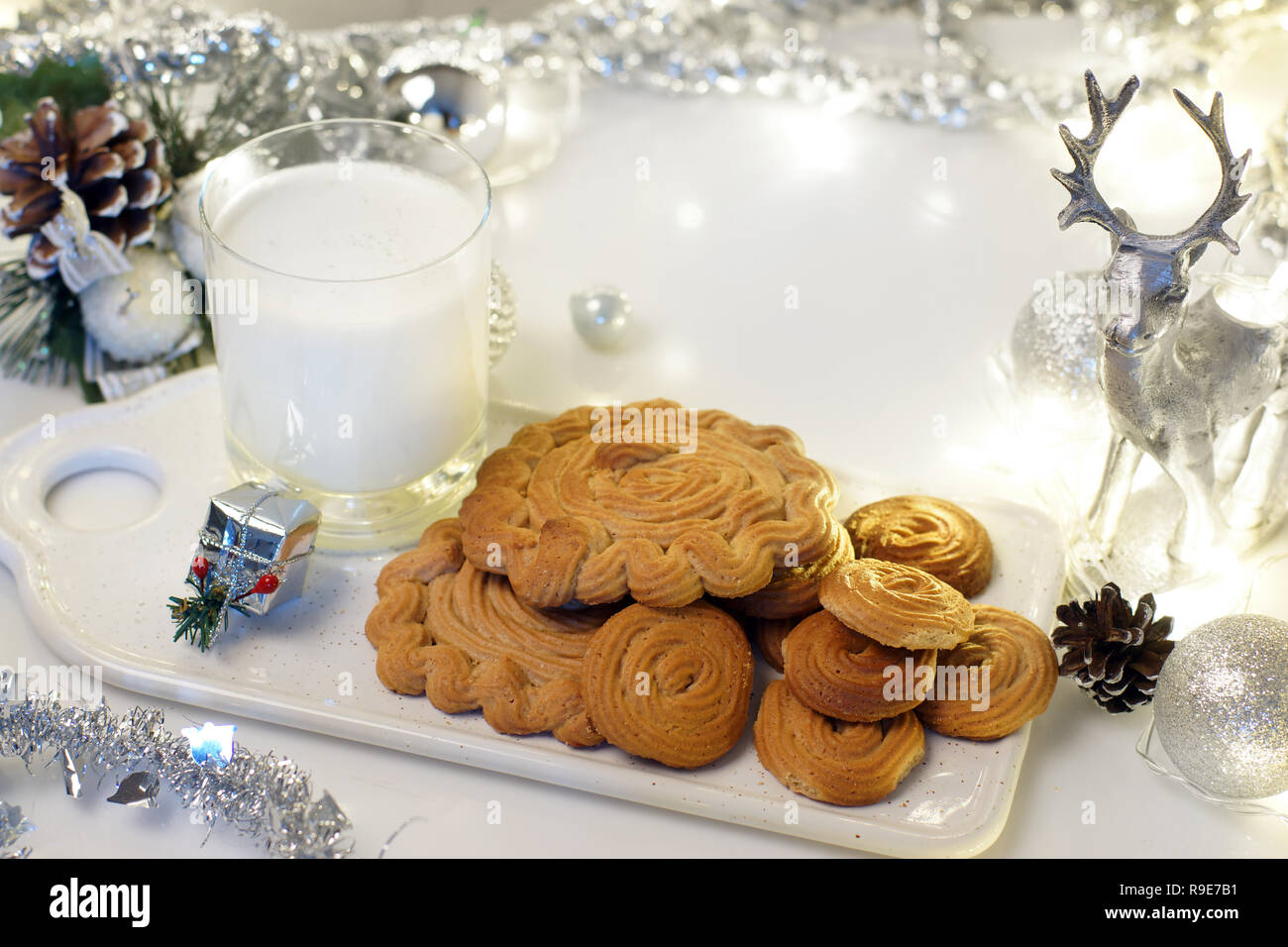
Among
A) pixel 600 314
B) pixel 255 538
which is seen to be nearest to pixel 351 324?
pixel 255 538

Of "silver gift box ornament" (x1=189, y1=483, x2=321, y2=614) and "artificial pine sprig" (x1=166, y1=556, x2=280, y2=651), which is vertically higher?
"silver gift box ornament" (x1=189, y1=483, x2=321, y2=614)

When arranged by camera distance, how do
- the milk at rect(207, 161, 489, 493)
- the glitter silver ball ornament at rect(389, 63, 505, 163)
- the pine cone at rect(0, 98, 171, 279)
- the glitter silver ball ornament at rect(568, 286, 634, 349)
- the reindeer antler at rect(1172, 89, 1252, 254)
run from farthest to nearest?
the glitter silver ball ornament at rect(389, 63, 505, 163), the glitter silver ball ornament at rect(568, 286, 634, 349), the pine cone at rect(0, 98, 171, 279), the milk at rect(207, 161, 489, 493), the reindeer antler at rect(1172, 89, 1252, 254)

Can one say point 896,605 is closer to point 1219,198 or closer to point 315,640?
point 1219,198

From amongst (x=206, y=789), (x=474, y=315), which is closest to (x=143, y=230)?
(x=474, y=315)
